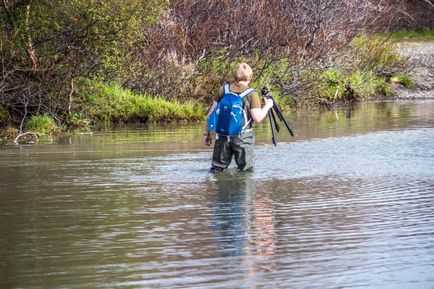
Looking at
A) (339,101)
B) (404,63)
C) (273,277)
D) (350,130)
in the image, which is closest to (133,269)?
(273,277)

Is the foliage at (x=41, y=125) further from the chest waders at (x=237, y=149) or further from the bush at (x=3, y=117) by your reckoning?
the chest waders at (x=237, y=149)

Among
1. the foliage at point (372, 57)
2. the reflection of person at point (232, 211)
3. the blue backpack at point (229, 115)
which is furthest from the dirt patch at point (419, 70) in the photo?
the reflection of person at point (232, 211)

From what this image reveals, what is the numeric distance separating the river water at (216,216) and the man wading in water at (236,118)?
0.23m

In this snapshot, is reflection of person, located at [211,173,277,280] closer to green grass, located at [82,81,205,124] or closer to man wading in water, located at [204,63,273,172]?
man wading in water, located at [204,63,273,172]

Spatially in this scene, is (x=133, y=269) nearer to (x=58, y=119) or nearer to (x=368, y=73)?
(x=58, y=119)

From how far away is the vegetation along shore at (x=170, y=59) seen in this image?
63.5 ft

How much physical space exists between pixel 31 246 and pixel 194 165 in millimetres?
5391

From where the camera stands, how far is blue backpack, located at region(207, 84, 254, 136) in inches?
478

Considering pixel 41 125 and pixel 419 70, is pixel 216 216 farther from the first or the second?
pixel 419 70

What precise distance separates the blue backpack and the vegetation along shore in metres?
6.40

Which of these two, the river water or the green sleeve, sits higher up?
the green sleeve

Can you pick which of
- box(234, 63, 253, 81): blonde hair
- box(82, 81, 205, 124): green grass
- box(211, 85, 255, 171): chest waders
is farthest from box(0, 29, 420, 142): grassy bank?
box(234, 63, 253, 81): blonde hair

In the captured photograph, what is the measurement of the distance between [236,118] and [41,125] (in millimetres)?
7625

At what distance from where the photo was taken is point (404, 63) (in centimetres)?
3250
